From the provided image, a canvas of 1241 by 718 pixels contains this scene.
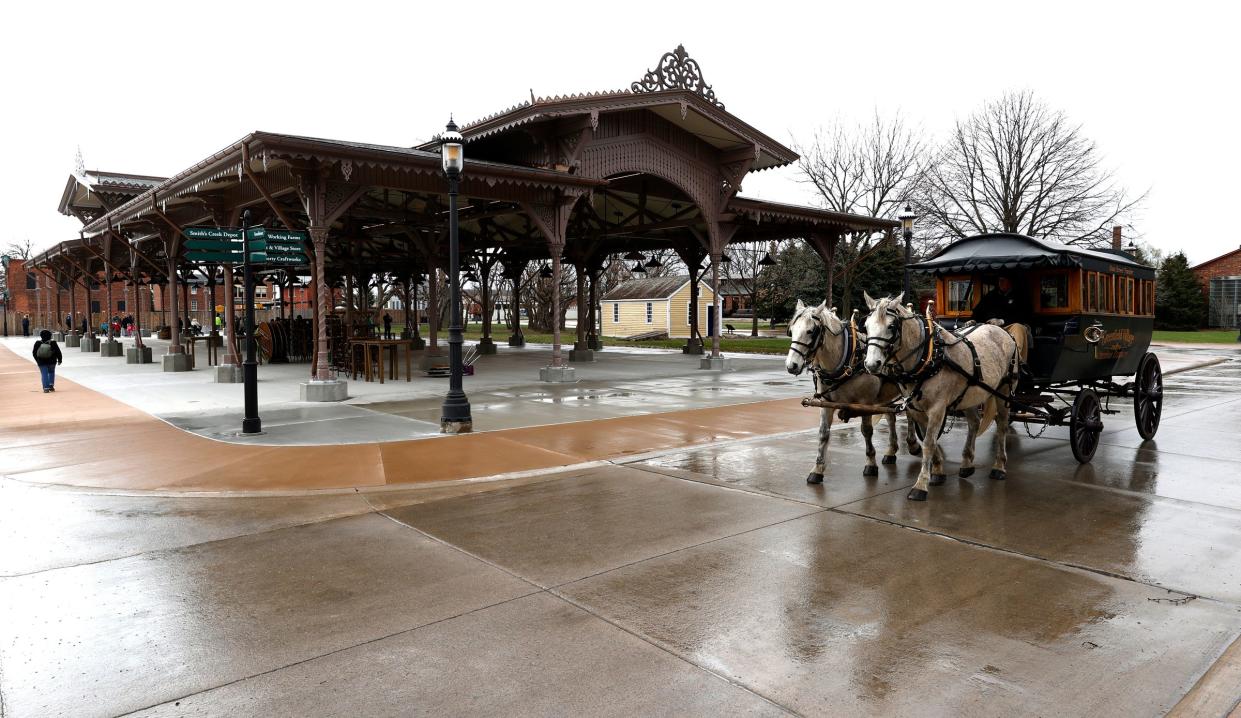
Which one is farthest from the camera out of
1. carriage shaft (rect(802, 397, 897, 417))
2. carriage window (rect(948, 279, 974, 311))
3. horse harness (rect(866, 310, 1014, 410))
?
carriage window (rect(948, 279, 974, 311))

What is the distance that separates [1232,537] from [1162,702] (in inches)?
141

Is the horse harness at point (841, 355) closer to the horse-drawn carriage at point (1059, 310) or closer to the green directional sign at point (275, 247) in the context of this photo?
the horse-drawn carriage at point (1059, 310)

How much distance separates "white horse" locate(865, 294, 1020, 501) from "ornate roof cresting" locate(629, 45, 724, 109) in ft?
44.0

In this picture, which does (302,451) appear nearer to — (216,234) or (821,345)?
(216,234)

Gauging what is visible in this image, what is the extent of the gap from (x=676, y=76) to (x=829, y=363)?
14059 mm

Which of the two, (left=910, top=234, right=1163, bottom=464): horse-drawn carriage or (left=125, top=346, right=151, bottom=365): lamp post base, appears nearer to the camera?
(left=910, top=234, right=1163, bottom=464): horse-drawn carriage

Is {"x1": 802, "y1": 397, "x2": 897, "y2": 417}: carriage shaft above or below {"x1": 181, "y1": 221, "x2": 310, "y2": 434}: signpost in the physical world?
below

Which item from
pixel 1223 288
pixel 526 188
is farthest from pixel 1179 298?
pixel 526 188

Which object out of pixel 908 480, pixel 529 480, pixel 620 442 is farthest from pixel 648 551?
pixel 620 442

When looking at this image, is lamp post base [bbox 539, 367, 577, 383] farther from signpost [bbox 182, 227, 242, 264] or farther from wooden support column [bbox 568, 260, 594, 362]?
signpost [bbox 182, 227, 242, 264]

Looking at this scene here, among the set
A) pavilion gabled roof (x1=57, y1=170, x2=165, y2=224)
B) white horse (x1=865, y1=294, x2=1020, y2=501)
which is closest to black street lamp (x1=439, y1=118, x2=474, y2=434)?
white horse (x1=865, y1=294, x2=1020, y2=501)

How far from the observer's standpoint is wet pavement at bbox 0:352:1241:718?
357 centimetres

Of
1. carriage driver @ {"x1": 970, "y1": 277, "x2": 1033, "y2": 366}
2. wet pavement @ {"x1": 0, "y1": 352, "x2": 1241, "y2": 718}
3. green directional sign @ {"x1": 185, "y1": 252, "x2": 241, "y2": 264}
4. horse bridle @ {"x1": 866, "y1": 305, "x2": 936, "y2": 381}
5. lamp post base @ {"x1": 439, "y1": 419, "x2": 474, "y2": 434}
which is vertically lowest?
wet pavement @ {"x1": 0, "y1": 352, "x2": 1241, "y2": 718}

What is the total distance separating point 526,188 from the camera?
1762 cm
